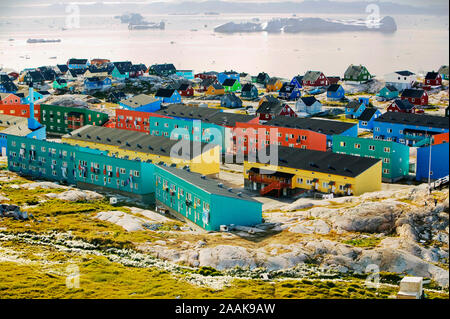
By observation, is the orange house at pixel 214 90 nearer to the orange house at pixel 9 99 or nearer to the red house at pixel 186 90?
the red house at pixel 186 90

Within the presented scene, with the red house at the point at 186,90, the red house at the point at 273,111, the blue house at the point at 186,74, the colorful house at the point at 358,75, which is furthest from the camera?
the blue house at the point at 186,74

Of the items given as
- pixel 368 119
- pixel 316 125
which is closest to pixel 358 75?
pixel 368 119

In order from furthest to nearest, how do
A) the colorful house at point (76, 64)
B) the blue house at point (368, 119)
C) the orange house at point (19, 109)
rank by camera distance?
the colorful house at point (76, 64), the orange house at point (19, 109), the blue house at point (368, 119)

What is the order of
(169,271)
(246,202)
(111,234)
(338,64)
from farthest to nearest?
(338,64), (246,202), (111,234), (169,271)

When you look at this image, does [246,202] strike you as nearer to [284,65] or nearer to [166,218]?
[166,218]

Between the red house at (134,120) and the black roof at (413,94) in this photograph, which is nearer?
the red house at (134,120)

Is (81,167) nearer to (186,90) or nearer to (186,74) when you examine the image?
(186,90)

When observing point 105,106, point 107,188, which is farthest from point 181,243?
point 105,106

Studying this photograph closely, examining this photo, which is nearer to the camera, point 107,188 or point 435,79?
point 107,188

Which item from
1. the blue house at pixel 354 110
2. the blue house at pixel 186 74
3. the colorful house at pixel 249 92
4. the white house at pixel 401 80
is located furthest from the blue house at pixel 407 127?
the blue house at pixel 186 74
